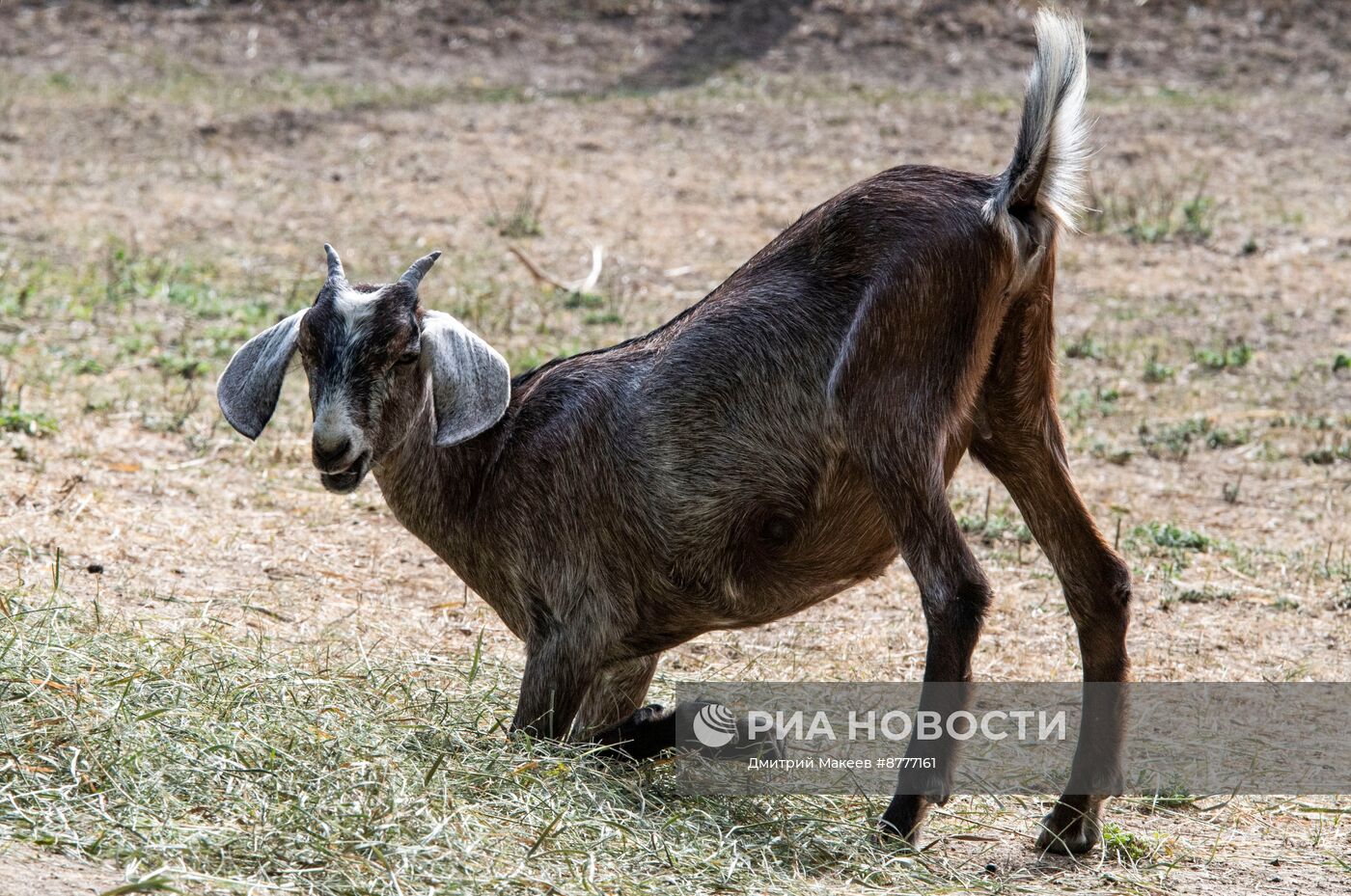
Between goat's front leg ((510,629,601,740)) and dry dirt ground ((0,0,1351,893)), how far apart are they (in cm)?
103

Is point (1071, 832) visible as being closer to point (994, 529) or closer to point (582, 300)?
A: point (994, 529)

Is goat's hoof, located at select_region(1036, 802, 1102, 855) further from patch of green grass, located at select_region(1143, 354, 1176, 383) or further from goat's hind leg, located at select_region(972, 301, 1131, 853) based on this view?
patch of green grass, located at select_region(1143, 354, 1176, 383)

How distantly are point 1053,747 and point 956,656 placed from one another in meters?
1.14

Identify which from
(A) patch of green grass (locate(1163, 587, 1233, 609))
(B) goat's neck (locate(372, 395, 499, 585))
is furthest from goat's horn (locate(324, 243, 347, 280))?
(A) patch of green grass (locate(1163, 587, 1233, 609))

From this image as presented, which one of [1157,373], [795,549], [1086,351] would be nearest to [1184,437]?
[1157,373]

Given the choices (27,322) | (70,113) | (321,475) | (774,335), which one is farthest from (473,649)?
(70,113)

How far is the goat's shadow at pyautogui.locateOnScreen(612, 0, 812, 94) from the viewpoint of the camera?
49.2 ft

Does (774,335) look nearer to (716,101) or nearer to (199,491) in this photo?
(199,491)

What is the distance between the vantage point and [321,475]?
13.7 feet

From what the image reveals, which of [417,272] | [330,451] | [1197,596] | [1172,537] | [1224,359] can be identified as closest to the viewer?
[330,451]

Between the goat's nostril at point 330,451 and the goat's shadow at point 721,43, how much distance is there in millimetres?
10997

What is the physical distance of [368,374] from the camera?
164 inches

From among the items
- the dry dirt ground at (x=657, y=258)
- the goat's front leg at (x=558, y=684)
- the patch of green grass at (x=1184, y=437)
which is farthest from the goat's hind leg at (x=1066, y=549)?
the patch of green grass at (x=1184, y=437)

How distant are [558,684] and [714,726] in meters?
0.45
